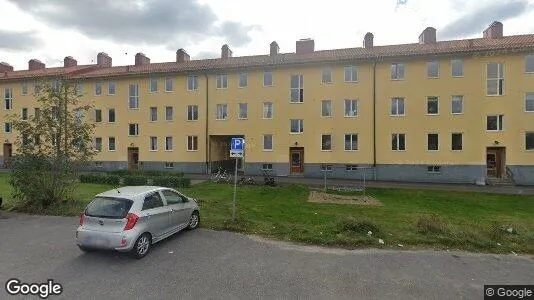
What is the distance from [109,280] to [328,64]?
23.4 m

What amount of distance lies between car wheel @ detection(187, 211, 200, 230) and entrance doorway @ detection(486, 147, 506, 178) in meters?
23.8

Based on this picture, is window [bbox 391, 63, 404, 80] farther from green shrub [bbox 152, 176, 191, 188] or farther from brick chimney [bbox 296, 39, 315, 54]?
green shrub [bbox 152, 176, 191, 188]

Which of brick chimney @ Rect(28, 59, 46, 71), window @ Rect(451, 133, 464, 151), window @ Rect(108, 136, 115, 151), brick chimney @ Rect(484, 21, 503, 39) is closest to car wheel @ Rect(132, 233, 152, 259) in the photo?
window @ Rect(451, 133, 464, 151)

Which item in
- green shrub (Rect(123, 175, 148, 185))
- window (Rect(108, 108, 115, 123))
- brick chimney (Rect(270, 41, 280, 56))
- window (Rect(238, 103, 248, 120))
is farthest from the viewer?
brick chimney (Rect(270, 41, 280, 56))

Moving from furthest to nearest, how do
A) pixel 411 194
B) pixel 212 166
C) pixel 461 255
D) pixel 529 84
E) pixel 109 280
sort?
pixel 212 166
pixel 529 84
pixel 411 194
pixel 461 255
pixel 109 280

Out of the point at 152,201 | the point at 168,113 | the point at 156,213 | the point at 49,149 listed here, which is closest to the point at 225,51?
the point at 168,113

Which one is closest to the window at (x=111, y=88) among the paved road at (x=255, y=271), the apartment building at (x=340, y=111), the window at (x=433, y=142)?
the apartment building at (x=340, y=111)

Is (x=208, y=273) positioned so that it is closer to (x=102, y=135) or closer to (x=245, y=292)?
(x=245, y=292)

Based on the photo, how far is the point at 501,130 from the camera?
2236 cm

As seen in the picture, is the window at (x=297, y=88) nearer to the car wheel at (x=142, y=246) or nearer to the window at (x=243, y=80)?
the window at (x=243, y=80)

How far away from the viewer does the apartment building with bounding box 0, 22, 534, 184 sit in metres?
22.4

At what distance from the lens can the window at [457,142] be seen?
907 inches

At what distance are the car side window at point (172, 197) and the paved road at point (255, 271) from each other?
40.3 inches

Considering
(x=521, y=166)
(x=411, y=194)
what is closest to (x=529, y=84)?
(x=521, y=166)
